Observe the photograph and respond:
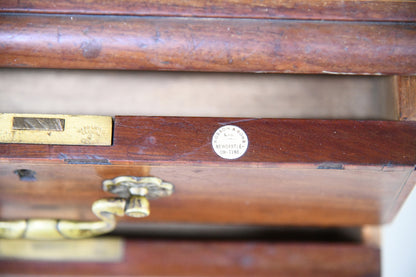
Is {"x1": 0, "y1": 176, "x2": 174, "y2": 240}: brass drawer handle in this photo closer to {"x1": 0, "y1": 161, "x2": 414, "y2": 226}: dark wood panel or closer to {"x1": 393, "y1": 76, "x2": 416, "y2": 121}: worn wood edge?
{"x1": 0, "y1": 161, "x2": 414, "y2": 226}: dark wood panel

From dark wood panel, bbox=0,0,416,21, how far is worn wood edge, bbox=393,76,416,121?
8 cm

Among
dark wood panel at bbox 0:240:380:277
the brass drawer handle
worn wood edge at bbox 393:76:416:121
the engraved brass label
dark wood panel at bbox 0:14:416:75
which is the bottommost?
dark wood panel at bbox 0:240:380:277

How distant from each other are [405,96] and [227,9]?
0.87 feet

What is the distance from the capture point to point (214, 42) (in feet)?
1.85

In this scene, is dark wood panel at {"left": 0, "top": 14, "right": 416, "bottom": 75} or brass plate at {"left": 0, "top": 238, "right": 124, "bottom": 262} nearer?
dark wood panel at {"left": 0, "top": 14, "right": 416, "bottom": 75}

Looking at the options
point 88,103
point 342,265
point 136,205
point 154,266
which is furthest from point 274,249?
point 88,103

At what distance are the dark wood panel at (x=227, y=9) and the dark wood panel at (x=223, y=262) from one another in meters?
0.62

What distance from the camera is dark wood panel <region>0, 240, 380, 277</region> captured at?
1.00 m

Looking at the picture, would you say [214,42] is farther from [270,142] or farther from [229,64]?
[270,142]

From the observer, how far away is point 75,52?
1.86ft

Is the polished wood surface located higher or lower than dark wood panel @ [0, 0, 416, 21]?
lower

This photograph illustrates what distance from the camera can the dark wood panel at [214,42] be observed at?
56 centimetres

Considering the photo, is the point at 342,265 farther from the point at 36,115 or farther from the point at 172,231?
the point at 36,115

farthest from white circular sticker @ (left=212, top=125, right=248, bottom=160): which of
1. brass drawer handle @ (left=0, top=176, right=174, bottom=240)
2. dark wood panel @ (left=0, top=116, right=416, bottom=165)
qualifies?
brass drawer handle @ (left=0, top=176, right=174, bottom=240)
